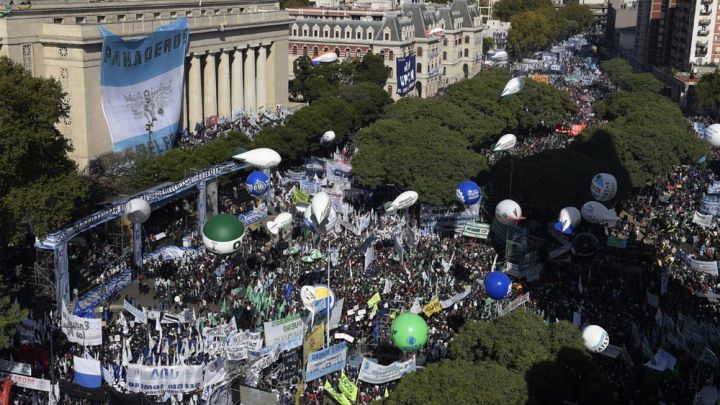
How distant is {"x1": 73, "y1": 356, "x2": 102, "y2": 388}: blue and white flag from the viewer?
3600 cm

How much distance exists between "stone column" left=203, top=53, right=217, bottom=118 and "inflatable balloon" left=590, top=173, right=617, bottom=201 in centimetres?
4256

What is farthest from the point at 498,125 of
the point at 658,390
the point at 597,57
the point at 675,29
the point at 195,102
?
the point at 597,57

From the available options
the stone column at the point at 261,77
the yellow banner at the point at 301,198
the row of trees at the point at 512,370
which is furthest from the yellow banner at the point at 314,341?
the stone column at the point at 261,77

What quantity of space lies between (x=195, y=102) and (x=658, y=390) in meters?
58.8

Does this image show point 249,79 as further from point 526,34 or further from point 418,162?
point 526,34

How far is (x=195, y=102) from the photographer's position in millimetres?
86500

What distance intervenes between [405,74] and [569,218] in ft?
222

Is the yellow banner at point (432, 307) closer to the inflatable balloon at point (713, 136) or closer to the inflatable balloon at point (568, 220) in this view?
the inflatable balloon at point (568, 220)

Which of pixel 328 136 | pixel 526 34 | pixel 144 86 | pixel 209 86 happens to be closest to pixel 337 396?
pixel 144 86

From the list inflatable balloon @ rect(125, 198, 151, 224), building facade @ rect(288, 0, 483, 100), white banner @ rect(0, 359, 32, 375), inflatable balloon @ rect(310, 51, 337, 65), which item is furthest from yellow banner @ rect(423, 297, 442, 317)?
building facade @ rect(288, 0, 483, 100)

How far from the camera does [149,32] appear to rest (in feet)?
247

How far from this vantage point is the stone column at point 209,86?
88.3 meters

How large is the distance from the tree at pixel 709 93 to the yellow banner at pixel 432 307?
7914 cm

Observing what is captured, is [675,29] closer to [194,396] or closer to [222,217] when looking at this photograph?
[222,217]
